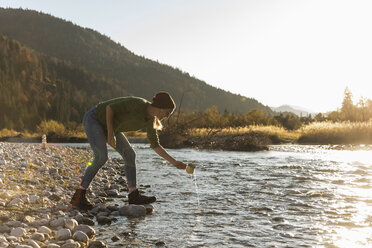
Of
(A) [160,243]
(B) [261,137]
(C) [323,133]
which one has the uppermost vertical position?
(C) [323,133]

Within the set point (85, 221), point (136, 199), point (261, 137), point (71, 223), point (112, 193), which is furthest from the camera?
point (261, 137)

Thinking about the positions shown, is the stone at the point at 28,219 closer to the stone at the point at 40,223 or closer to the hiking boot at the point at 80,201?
the stone at the point at 40,223

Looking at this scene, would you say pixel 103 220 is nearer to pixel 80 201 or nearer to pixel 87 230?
pixel 87 230

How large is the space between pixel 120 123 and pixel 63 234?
1639mm

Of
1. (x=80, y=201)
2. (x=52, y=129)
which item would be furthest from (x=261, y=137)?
(x=52, y=129)

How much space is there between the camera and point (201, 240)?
3830 millimetres

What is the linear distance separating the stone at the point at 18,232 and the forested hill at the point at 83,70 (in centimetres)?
6660

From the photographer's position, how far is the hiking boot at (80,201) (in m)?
4.95

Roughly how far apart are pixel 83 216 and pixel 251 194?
324 cm

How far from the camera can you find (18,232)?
3605 mm

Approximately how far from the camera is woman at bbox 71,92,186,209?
177 inches

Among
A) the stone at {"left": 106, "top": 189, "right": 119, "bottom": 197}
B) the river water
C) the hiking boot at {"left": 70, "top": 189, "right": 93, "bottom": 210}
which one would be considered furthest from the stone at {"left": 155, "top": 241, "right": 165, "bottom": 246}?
the stone at {"left": 106, "top": 189, "right": 119, "bottom": 197}

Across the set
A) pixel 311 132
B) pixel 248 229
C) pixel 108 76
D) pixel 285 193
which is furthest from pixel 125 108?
pixel 108 76

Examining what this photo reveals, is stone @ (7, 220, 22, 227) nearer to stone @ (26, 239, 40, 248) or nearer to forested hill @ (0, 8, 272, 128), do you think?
stone @ (26, 239, 40, 248)
